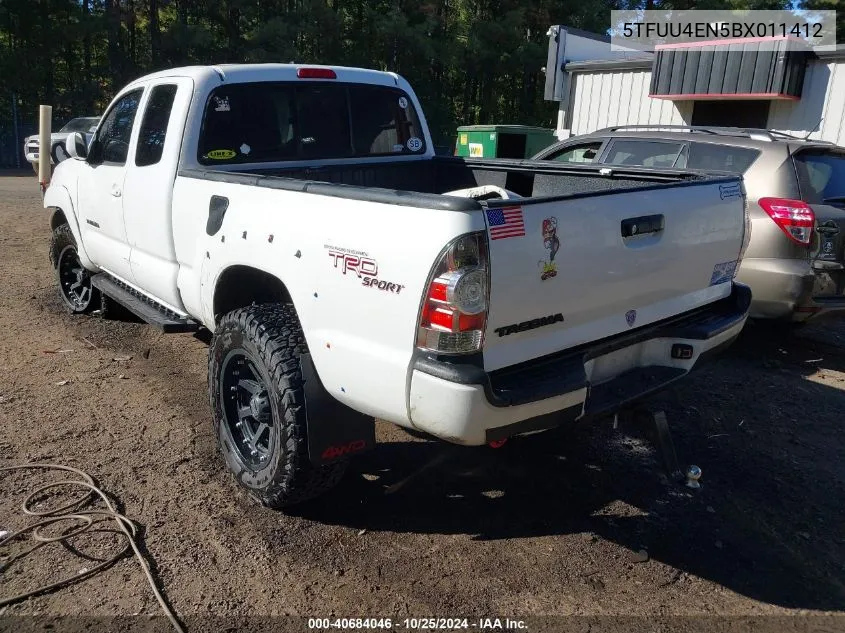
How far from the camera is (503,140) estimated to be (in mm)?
14570

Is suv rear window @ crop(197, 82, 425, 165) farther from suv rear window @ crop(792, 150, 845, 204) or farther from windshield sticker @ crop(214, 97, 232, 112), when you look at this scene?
suv rear window @ crop(792, 150, 845, 204)

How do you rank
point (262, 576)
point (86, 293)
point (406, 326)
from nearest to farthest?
point (406, 326) < point (262, 576) < point (86, 293)

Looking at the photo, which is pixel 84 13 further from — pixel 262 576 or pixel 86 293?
pixel 262 576

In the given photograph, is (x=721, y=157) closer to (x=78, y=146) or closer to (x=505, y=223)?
(x=505, y=223)

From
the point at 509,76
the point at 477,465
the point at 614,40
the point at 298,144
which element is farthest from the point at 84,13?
the point at 477,465

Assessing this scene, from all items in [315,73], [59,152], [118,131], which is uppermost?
[315,73]

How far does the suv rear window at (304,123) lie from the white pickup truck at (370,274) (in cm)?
1

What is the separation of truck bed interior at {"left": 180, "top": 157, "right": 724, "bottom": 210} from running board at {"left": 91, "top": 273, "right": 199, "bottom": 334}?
0.87m

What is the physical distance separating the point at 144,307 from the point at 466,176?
2.30 meters

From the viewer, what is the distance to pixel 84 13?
28.4 metres

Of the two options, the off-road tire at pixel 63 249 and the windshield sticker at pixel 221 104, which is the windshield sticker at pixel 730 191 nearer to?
the windshield sticker at pixel 221 104

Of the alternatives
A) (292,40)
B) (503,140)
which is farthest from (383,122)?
(292,40)

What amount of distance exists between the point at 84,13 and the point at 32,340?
91.6 feet

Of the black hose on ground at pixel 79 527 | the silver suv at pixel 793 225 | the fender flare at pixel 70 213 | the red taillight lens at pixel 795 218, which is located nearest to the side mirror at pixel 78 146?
the fender flare at pixel 70 213
